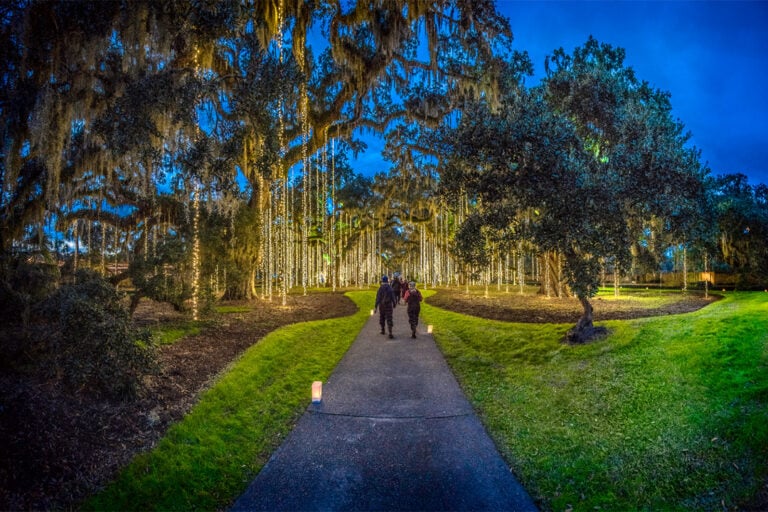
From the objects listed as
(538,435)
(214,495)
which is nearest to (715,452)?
(538,435)

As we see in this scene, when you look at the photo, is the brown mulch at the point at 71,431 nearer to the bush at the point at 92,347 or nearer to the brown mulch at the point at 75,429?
the brown mulch at the point at 75,429

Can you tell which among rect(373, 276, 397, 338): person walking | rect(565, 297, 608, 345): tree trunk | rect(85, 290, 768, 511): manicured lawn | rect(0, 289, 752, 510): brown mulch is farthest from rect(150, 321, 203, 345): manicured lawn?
rect(565, 297, 608, 345): tree trunk

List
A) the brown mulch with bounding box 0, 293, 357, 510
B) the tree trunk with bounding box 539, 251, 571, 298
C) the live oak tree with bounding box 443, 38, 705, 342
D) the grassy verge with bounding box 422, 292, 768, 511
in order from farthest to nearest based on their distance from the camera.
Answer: the tree trunk with bounding box 539, 251, 571, 298 < the live oak tree with bounding box 443, 38, 705, 342 < the grassy verge with bounding box 422, 292, 768, 511 < the brown mulch with bounding box 0, 293, 357, 510

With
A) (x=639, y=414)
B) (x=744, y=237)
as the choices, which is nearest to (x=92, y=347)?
(x=639, y=414)

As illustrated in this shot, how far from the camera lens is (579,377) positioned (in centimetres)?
829

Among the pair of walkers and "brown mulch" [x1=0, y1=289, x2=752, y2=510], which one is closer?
"brown mulch" [x1=0, y1=289, x2=752, y2=510]

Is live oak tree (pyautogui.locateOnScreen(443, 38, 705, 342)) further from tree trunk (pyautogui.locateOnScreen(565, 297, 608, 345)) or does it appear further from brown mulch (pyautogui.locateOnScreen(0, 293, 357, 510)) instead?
brown mulch (pyautogui.locateOnScreen(0, 293, 357, 510))

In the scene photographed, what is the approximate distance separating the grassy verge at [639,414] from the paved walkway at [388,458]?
0.48m

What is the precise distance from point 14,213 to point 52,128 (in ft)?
13.6

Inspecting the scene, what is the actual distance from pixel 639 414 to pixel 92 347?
8.75m

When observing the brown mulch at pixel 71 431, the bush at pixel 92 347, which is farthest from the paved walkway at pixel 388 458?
the bush at pixel 92 347

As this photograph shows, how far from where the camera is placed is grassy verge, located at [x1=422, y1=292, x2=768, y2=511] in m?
4.49

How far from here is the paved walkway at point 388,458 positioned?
439cm

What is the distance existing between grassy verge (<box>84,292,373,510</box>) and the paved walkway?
36cm
